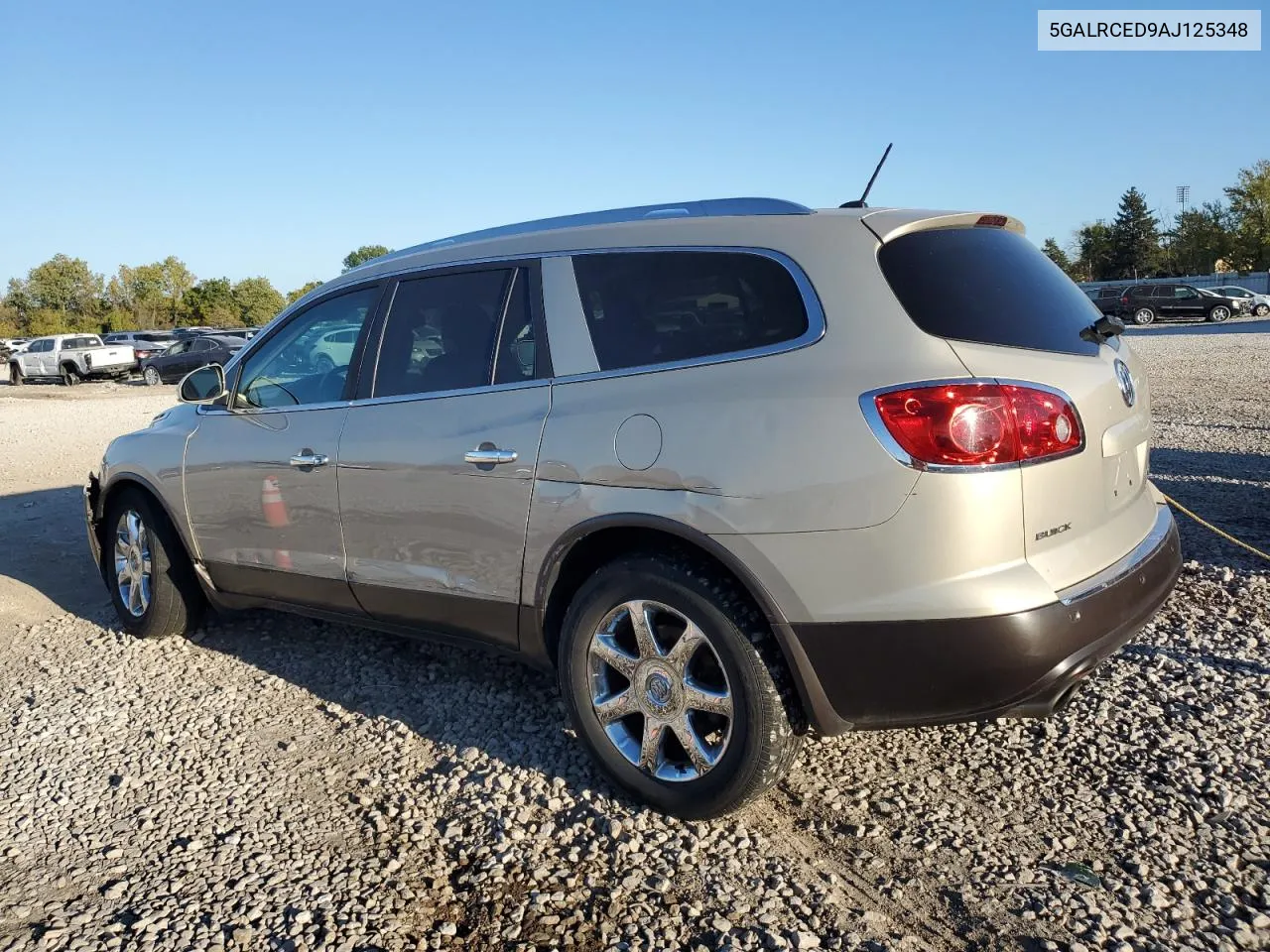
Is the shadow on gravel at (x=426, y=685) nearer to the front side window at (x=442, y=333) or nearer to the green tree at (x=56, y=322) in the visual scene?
the front side window at (x=442, y=333)

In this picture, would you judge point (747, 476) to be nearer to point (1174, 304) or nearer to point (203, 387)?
point (203, 387)

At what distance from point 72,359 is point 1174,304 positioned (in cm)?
3813

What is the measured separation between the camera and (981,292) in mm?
2965

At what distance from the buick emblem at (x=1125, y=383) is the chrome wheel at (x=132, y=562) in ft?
14.3

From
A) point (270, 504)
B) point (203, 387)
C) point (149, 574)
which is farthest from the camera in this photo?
point (149, 574)

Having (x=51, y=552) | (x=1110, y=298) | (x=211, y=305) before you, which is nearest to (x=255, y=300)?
(x=211, y=305)

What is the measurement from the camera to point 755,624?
2.92 meters

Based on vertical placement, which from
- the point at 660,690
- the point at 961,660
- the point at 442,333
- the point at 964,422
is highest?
the point at 442,333

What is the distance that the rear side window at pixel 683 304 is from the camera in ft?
9.81

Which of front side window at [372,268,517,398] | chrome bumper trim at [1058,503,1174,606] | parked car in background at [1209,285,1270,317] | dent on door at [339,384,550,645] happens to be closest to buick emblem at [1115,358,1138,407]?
chrome bumper trim at [1058,503,1174,606]

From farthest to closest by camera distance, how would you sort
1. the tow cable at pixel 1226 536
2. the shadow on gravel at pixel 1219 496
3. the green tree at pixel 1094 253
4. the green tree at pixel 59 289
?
the green tree at pixel 59 289
the green tree at pixel 1094 253
the shadow on gravel at pixel 1219 496
the tow cable at pixel 1226 536

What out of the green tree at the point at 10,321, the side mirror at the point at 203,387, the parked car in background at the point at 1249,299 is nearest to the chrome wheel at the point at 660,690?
the side mirror at the point at 203,387

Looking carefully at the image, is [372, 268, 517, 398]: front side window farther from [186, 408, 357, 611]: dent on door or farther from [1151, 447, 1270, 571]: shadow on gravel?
[1151, 447, 1270, 571]: shadow on gravel

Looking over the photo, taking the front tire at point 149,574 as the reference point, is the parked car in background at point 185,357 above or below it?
above
